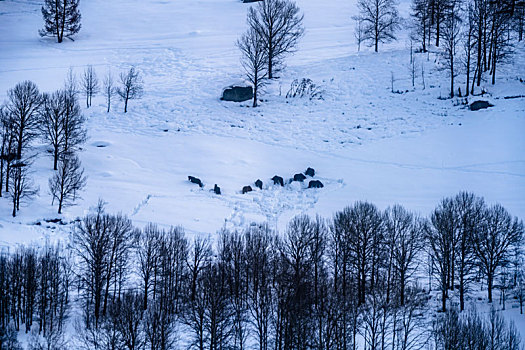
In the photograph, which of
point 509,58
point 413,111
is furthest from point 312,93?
point 509,58

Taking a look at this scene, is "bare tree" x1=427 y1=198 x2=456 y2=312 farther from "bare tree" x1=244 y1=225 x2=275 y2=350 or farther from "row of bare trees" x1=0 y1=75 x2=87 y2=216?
"row of bare trees" x1=0 y1=75 x2=87 y2=216

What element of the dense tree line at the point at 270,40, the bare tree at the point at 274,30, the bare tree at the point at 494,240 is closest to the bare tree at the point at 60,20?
the dense tree line at the point at 270,40

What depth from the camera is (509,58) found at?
194 feet

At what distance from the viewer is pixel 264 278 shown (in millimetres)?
31609

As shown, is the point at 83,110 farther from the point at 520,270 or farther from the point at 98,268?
the point at 520,270

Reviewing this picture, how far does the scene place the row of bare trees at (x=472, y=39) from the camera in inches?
2138

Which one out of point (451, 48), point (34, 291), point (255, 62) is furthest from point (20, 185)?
point (451, 48)

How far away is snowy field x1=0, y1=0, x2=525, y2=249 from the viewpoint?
39.8 metres

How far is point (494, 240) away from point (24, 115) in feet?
119

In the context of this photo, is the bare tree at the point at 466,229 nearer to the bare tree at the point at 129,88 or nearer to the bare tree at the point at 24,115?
the bare tree at the point at 24,115

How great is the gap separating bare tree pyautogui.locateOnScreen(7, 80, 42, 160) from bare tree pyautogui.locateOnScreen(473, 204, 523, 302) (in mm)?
34861

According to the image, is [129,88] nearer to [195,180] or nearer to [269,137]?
[269,137]

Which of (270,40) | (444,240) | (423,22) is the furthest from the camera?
(423,22)

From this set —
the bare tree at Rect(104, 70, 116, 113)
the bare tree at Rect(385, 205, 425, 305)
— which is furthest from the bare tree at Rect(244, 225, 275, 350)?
the bare tree at Rect(104, 70, 116, 113)
